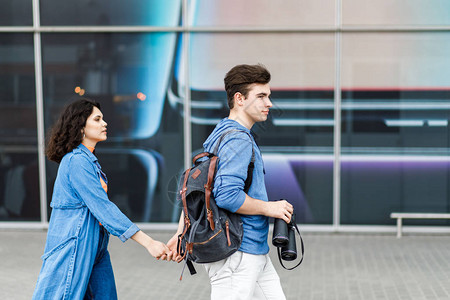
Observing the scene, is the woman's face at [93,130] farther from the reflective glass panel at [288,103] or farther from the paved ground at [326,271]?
the reflective glass panel at [288,103]

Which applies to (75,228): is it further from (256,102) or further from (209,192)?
(256,102)

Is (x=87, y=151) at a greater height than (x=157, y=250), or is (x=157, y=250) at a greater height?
(x=87, y=151)

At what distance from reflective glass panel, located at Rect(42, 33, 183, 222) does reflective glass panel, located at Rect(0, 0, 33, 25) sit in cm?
36

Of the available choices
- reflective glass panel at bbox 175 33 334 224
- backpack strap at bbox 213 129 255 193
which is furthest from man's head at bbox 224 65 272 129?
reflective glass panel at bbox 175 33 334 224

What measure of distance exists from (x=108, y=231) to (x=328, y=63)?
5145 mm

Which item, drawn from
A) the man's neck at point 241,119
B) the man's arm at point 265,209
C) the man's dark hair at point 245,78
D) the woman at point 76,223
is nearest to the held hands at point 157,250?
the woman at point 76,223

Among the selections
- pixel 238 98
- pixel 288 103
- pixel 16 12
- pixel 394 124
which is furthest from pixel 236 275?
pixel 16 12

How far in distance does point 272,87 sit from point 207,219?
5011mm

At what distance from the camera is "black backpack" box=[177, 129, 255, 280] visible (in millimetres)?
2865

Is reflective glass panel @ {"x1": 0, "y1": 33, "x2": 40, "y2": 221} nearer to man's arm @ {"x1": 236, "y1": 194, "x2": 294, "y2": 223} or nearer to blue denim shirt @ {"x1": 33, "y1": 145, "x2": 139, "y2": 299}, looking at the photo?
blue denim shirt @ {"x1": 33, "y1": 145, "x2": 139, "y2": 299}

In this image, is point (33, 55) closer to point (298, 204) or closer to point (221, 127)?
point (298, 204)

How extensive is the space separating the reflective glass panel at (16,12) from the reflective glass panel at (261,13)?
217 cm

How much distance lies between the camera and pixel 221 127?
3.01 metres

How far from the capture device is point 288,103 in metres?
7.71
